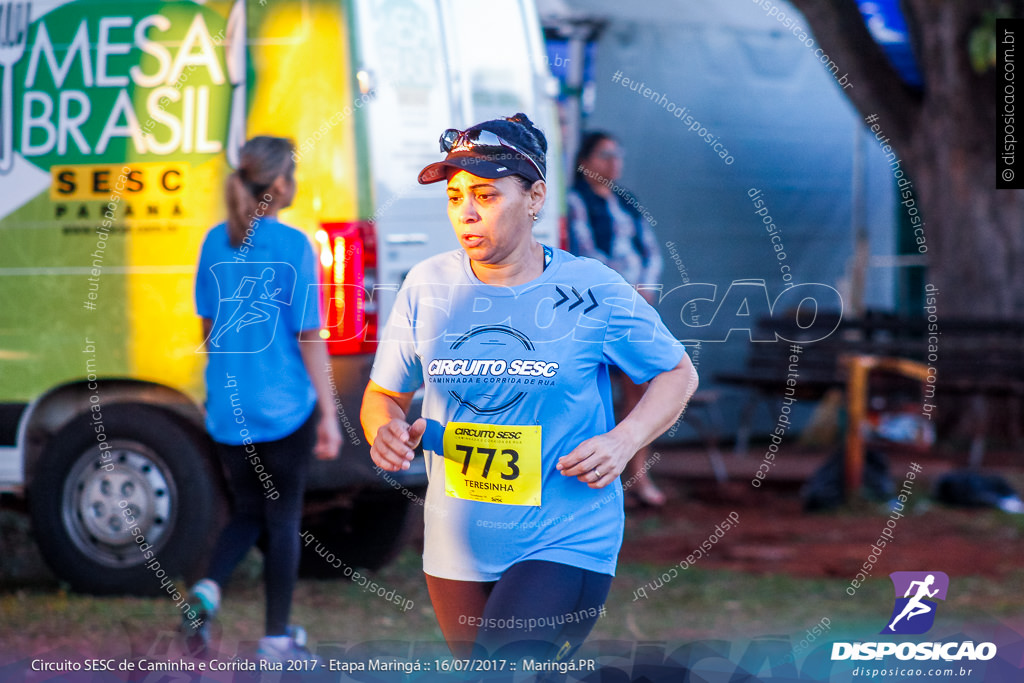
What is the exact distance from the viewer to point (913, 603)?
3.61 meters

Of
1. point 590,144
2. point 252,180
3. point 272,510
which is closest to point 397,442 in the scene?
point 272,510

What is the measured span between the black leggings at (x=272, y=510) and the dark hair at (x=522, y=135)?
1.27 m

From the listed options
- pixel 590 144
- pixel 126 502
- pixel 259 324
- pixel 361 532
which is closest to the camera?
pixel 259 324

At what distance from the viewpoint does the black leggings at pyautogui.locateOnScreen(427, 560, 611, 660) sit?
266 centimetres

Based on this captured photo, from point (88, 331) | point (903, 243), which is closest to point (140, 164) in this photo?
point (88, 331)

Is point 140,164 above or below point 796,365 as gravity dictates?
above

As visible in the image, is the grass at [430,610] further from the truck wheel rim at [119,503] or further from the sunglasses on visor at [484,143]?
the sunglasses on visor at [484,143]

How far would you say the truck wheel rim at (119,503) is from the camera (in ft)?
14.2

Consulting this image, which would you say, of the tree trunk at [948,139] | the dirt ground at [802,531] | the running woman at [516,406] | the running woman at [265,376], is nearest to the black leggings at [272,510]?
the running woman at [265,376]

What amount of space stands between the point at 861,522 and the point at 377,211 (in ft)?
11.9

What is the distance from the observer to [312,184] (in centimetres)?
399

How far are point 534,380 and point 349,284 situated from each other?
126cm

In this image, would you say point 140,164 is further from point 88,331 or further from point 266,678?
point 266,678

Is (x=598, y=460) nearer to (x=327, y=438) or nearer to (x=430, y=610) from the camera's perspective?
(x=327, y=438)
